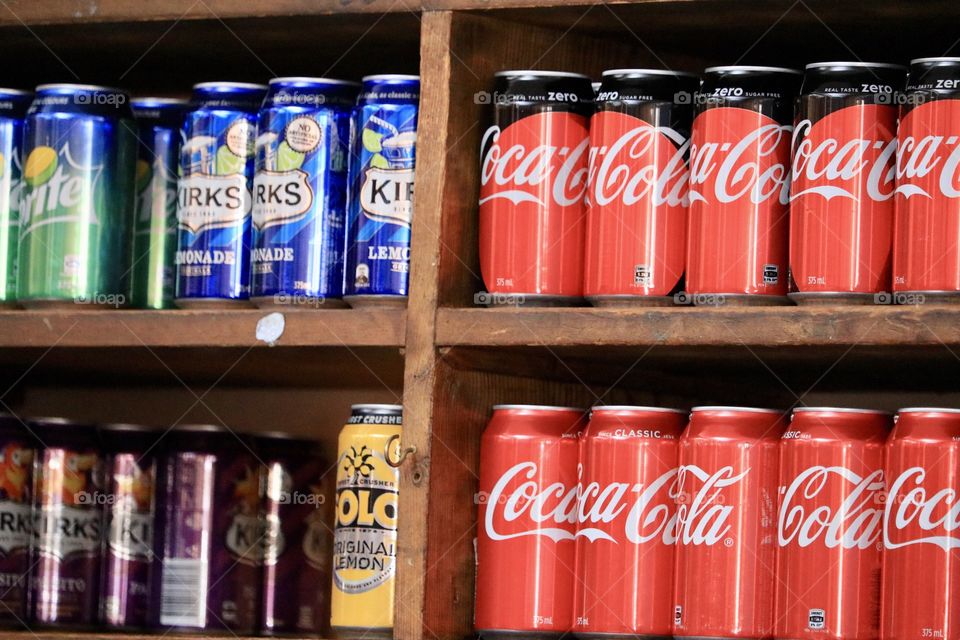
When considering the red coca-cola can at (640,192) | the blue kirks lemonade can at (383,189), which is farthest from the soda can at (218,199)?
the red coca-cola can at (640,192)

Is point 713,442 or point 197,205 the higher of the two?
point 197,205

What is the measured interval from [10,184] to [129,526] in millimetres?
420

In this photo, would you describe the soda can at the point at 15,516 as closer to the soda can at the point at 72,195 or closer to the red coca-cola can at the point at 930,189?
the soda can at the point at 72,195

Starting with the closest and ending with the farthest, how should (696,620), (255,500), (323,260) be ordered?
(696,620) → (323,260) → (255,500)

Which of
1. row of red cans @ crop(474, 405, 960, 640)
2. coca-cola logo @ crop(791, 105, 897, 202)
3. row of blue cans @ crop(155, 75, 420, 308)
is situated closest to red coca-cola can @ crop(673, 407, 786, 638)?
row of red cans @ crop(474, 405, 960, 640)

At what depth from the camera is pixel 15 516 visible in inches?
68.5

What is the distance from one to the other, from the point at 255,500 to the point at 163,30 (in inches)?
21.7

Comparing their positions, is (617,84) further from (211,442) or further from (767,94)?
(211,442)

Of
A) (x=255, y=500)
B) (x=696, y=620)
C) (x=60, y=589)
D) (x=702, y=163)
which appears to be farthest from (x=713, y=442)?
(x=60, y=589)

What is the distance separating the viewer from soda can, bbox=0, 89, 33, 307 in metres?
1.72

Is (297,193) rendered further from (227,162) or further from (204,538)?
(204,538)

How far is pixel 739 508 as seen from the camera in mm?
1429

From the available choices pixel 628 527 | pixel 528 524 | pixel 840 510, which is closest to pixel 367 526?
pixel 528 524

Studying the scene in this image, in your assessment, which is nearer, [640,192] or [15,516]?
[640,192]
